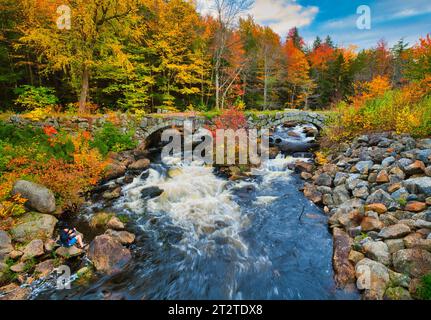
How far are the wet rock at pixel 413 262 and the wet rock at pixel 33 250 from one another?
312 inches

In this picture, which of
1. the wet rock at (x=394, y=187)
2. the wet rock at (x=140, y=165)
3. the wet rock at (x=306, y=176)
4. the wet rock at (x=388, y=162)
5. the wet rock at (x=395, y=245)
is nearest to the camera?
the wet rock at (x=395, y=245)

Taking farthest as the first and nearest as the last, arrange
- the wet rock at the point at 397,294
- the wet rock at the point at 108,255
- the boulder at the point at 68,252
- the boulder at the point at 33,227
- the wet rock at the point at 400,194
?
the wet rock at the point at 400,194 → the boulder at the point at 33,227 → the boulder at the point at 68,252 → the wet rock at the point at 108,255 → the wet rock at the point at 397,294

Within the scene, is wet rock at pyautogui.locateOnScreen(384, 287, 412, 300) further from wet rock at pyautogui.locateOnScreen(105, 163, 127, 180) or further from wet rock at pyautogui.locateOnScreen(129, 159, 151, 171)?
wet rock at pyautogui.locateOnScreen(129, 159, 151, 171)

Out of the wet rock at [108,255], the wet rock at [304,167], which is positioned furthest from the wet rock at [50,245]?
the wet rock at [304,167]

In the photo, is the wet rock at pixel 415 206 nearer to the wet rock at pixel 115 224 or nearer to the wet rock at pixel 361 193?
the wet rock at pixel 361 193

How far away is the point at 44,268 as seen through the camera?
527cm

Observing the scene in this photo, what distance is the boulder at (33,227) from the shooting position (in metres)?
6.06

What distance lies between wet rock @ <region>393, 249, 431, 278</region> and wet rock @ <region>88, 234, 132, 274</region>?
19.3 ft

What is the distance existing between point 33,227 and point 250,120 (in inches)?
480

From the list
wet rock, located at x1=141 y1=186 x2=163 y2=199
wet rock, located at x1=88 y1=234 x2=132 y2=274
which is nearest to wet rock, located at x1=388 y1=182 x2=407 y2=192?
wet rock, located at x1=88 y1=234 x2=132 y2=274

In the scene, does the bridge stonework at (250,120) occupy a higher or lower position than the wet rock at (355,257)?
higher

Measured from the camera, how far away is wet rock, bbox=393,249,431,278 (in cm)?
438

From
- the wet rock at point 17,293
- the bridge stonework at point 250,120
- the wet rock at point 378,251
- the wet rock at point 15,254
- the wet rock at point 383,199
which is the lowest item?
the wet rock at point 17,293
